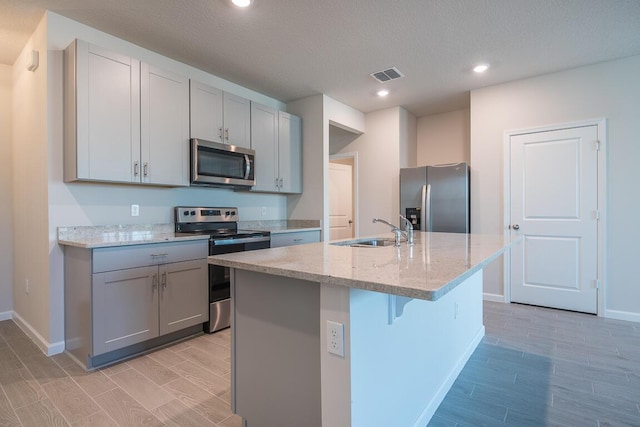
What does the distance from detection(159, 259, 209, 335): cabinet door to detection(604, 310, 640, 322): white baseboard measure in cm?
400

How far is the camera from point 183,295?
273 cm

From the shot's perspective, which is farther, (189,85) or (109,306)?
(189,85)

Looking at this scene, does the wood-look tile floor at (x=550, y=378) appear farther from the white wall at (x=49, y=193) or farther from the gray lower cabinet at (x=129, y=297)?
the white wall at (x=49, y=193)

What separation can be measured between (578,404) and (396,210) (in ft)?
10.2

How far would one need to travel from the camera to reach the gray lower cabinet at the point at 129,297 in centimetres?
225

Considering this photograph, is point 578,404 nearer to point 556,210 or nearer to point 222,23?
point 556,210

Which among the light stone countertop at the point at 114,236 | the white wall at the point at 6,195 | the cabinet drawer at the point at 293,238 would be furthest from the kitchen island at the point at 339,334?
the white wall at the point at 6,195

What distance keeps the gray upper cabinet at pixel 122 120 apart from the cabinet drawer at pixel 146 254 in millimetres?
633

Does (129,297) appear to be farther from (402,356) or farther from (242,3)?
(242,3)

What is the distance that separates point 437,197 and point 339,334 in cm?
351

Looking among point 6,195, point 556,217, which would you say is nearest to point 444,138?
point 556,217

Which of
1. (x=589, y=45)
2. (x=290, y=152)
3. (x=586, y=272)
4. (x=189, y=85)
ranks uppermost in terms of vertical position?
(x=589, y=45)

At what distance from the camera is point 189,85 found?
124 inches

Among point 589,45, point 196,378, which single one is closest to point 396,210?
point 589,45
